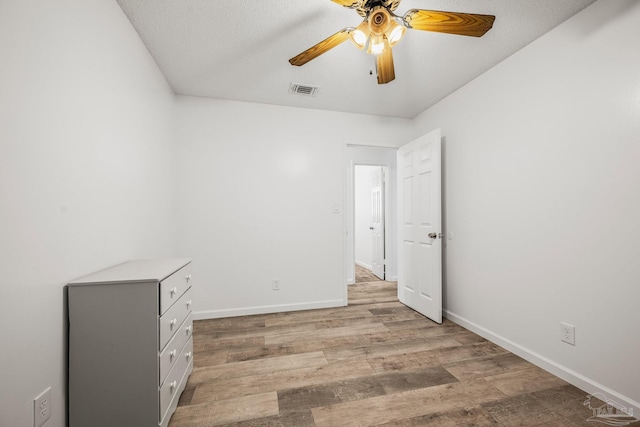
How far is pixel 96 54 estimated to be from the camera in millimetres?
1511

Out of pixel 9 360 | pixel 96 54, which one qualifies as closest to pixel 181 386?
pixel 9 360

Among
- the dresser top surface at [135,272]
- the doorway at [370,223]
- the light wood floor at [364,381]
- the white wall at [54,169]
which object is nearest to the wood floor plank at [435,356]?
the light wood floor at [364,381]

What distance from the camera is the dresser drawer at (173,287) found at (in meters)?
1.40

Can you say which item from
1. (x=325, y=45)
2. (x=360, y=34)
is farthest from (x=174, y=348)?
(x=360, y=34)

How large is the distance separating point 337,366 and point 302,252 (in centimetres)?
150

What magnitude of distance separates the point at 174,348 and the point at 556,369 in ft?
8.63

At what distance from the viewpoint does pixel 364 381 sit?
1.89 metres

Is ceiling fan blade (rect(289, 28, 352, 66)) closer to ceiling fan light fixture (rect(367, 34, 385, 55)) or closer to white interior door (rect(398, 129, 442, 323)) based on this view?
ceiling fan light fixture (rect(367, 34, 385, 55))

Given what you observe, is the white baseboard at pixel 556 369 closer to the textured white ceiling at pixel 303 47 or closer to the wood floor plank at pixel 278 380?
the wood floor plank at pixel 278 380

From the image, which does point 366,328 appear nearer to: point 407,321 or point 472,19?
point 407,321

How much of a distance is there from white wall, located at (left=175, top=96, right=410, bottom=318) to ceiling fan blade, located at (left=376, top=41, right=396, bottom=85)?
1.60m

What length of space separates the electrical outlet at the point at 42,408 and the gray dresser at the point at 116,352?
0.35 ft

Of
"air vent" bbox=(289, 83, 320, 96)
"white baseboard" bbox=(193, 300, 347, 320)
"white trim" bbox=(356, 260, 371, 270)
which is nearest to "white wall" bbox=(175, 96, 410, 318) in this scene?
"white baseboard" bbox=(193, 300, 347, 320)

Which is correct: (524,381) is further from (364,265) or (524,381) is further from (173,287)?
(364,265)
